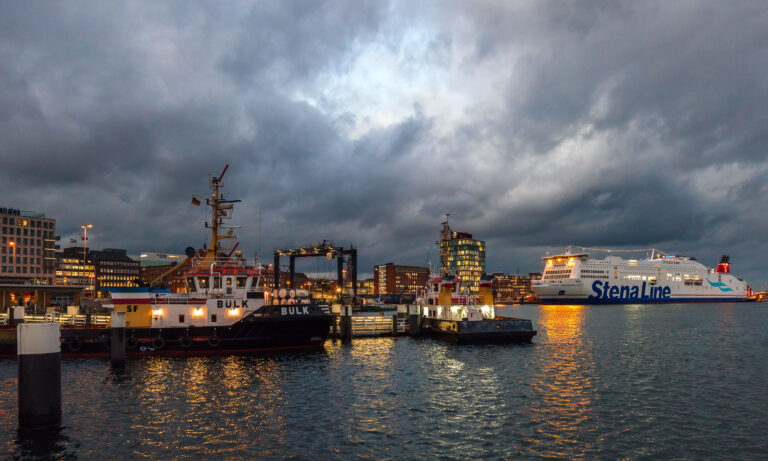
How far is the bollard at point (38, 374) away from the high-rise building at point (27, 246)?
146889 millimetres

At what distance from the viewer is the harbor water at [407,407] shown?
60.9 ft

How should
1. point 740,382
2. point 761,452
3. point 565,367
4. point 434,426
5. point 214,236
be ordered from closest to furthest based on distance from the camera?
point 761,452 → point 434,426 → point 740,382 → point 565,367 → point 214,236

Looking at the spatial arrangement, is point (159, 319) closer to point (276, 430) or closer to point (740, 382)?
point (276, 430)

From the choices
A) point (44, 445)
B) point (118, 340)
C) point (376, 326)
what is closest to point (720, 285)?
point (376, 326)

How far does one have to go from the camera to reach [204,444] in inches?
742

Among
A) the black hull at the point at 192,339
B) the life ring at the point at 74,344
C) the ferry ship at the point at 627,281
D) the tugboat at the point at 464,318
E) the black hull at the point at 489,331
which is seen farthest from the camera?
the ferry ship at the point at 627,281

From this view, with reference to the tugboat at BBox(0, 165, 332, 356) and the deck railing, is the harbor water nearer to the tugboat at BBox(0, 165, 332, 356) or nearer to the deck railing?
the tugboat at BBox(0, 165, 332, 356)

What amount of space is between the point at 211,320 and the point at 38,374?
2310 centimetres

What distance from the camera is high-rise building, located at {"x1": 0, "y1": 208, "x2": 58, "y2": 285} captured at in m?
142

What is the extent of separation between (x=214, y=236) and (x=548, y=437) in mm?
35576

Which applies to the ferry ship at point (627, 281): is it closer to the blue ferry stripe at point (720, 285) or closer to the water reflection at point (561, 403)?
→ the blue ferry stripe at point (720, 285)

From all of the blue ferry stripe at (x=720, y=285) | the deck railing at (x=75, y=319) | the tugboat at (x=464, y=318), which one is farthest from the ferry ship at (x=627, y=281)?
the deck railing at (x=75, y=319)

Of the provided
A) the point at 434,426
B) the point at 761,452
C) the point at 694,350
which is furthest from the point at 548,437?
the point at 694,350

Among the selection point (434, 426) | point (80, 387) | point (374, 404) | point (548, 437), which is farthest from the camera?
point (80, 387)
